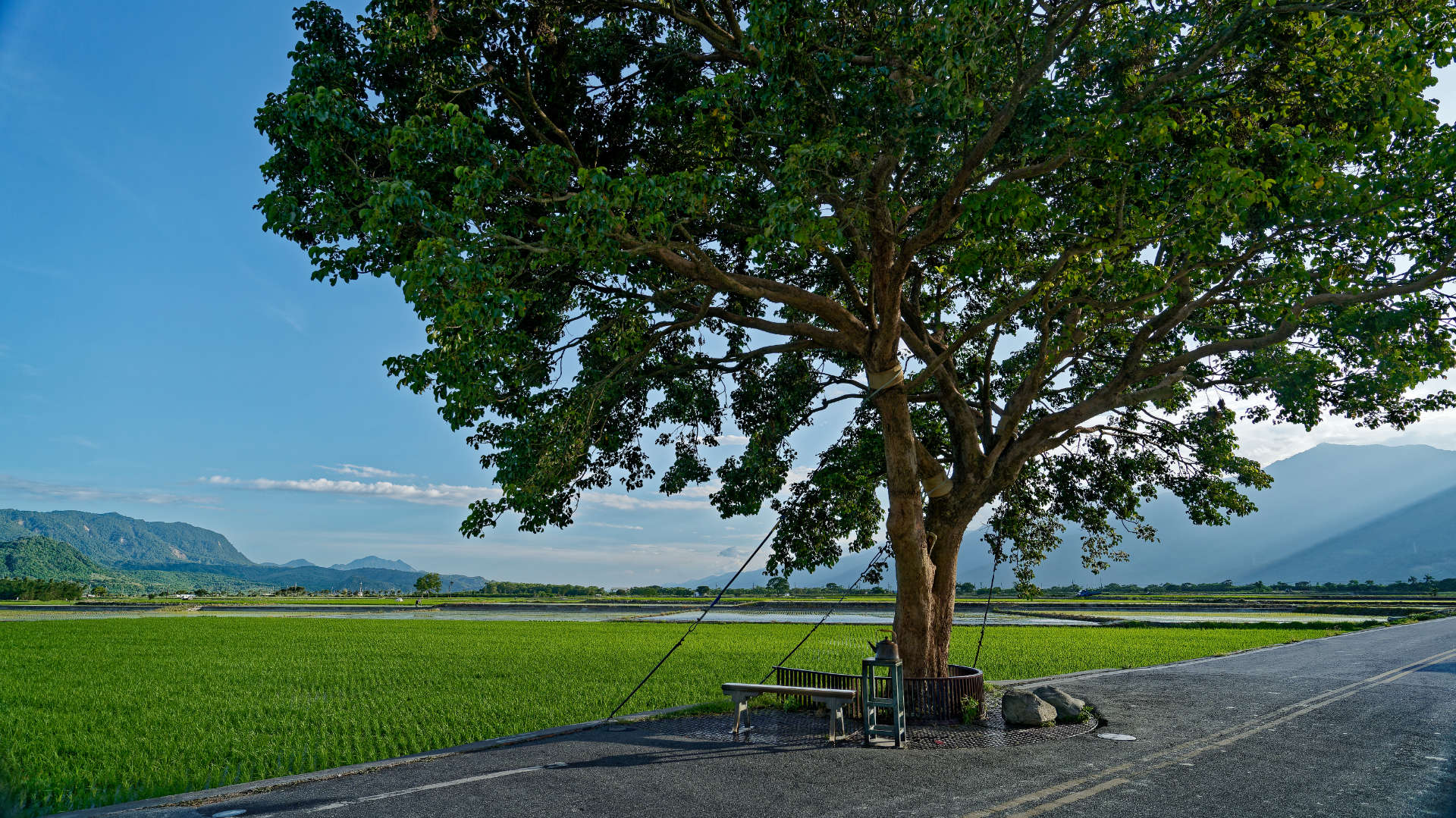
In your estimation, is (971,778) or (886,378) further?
(886,378)

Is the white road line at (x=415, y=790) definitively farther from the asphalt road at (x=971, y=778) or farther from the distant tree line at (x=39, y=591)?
the distant tree line at (x=39, y=591)

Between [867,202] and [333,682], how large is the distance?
16759 mm

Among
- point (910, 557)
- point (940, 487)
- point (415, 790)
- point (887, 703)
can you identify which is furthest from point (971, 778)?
point (940, 487)

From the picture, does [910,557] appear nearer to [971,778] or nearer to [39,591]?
[971,778]

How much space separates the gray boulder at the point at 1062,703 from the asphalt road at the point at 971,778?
1.79ft

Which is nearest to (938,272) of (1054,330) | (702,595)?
(1054,330)

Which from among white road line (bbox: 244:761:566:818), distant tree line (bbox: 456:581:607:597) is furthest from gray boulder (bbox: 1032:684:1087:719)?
distant tree line (bbox: 456:581:607:597)

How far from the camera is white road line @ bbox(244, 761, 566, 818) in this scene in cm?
683

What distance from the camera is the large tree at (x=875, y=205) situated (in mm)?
9164

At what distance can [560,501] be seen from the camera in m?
12.9

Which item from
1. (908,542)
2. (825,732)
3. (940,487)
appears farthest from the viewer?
(940,487)

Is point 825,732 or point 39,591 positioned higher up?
point 825,732

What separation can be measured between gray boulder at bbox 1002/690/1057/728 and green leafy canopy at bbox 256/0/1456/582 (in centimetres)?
265

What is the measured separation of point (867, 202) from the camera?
36.6 ft
